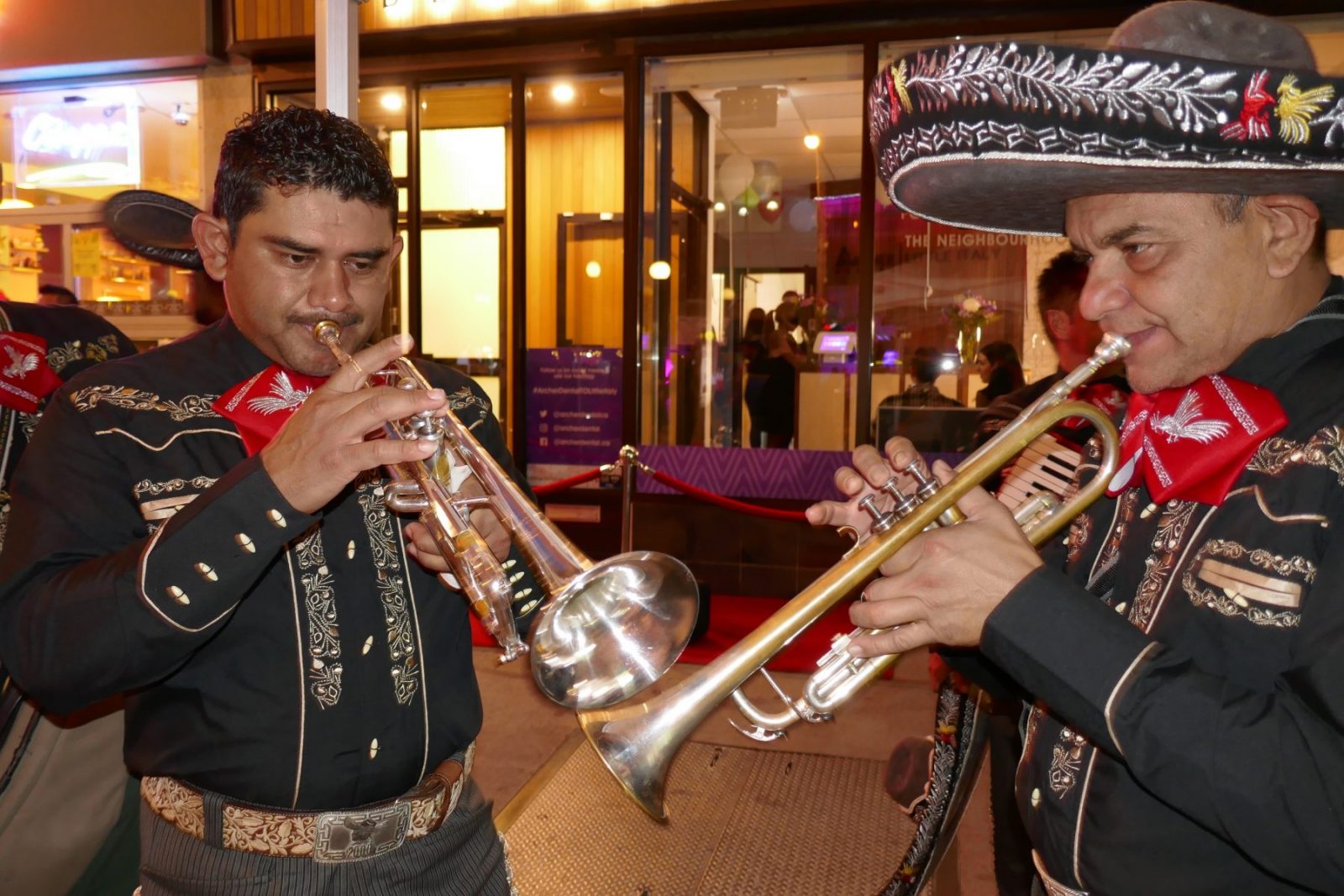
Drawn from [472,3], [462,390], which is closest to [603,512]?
[472,3]

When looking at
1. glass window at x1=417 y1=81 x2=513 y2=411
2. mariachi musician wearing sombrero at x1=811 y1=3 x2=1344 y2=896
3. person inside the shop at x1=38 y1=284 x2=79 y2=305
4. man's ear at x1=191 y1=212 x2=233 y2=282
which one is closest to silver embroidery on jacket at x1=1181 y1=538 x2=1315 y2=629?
mariachi musician wearing sombrero at x1=811 y1=3 x2=1344 y2=896

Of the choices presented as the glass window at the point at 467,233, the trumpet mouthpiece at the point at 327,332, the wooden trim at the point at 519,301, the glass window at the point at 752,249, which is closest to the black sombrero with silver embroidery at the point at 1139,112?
the trumpet mouthpiece at the point at 327,332

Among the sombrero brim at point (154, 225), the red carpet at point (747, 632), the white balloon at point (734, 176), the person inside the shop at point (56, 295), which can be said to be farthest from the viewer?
the white balloon at point (734, 176)

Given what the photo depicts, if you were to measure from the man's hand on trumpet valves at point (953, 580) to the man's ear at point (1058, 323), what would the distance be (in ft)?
8.55

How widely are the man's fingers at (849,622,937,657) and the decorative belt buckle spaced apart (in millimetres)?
901

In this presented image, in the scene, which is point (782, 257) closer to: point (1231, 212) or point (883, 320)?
point (883, 320)

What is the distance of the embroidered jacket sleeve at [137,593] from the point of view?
1.47 m

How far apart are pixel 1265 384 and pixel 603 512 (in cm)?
627

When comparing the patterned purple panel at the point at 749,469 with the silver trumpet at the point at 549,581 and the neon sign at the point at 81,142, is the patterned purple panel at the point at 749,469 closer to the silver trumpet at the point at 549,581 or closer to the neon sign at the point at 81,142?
the silver trumpet at the point at 549,581

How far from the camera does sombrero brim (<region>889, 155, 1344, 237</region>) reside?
1.42 metres

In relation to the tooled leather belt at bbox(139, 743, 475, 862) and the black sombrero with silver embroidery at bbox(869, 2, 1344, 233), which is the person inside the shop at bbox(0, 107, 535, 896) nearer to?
the tooled leather belt at bbox(139, 743, 475, 862)

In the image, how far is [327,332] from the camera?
1.82m

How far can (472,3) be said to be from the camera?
7215 mm

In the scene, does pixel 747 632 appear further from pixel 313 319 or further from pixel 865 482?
pixel 313 319
